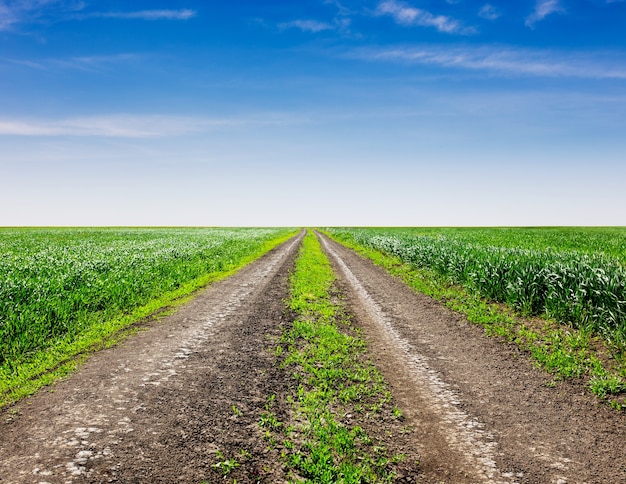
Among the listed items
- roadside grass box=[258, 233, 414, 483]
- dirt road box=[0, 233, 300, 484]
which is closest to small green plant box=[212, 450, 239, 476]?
dirt road box=[0, 233, 300, 484]

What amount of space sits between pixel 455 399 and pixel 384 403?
1265 millimetres

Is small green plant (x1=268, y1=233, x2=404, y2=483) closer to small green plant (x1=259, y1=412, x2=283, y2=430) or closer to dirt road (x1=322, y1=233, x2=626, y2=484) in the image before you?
small green plant (x1=259, y1=412, x2=283, y2=430)

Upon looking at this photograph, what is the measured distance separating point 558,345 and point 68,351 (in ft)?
37.9

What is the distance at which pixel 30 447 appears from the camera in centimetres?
513

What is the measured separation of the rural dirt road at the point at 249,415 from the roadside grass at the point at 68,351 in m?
0.37

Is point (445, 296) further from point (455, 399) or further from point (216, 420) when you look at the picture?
point (216, 420)

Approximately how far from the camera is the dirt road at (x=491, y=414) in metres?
5.02

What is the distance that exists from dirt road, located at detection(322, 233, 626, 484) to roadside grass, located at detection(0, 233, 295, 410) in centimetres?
646

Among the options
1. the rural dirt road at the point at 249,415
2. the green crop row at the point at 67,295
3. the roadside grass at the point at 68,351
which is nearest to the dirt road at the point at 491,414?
the rural dirt road at the point at 249,415

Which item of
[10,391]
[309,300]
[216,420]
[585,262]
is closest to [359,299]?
[309,300]

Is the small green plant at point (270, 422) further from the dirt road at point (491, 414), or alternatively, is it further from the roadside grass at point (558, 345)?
the roadside grass at point (558, 345)

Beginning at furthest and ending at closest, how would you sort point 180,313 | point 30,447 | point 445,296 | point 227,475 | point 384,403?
point 445,296 → point 180,313 → point 384,403 → point 30,447 → point 227,475

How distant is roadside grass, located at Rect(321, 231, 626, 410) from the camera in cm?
758

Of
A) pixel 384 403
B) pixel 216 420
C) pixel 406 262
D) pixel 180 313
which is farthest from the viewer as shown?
pixel 406 262
